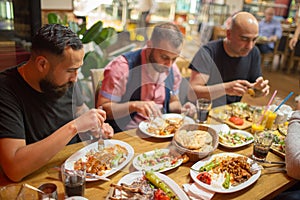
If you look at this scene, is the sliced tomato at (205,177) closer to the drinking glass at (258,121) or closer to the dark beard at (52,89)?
the drinking glass at (258,121)

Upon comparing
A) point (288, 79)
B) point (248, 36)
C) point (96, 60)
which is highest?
point (248, 36)

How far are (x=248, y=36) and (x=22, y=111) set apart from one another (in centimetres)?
164

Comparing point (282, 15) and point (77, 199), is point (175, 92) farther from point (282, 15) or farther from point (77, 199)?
point (282, 15)

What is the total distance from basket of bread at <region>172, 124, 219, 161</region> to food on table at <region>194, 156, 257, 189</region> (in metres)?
0.06

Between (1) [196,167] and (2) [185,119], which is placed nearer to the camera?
(1) [196,167]

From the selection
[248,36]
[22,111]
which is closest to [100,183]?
[22,111]

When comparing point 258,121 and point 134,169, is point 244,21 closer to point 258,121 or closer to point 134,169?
point 258,121

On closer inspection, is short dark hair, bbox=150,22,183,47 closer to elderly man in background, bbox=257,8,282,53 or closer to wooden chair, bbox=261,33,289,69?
elderly man in background, bbox=257,8,282,53

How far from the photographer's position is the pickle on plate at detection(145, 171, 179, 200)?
1.06 meters

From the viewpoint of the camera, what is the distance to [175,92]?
2.08 m

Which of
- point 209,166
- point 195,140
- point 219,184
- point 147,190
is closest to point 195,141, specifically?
point 195,140

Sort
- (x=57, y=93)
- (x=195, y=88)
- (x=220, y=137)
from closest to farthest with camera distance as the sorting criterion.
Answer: (x=57, y=93)
(x=220, y=137)
(x=195, y=88)

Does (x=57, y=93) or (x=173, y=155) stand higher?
(x=57, y=93)

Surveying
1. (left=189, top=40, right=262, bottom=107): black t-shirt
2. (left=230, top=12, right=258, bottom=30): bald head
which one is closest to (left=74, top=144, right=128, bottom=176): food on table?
(left=189, top=40, right=262, bottom=107): black t-shirt
